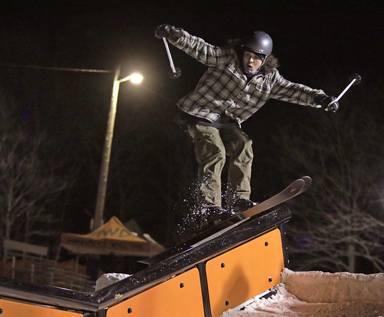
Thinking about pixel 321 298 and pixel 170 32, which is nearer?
pixel 321 298

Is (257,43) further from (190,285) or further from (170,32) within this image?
(190,285)

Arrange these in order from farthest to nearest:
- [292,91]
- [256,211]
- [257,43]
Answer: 1. [292,91]
2. [257,43]
3. [256,211]

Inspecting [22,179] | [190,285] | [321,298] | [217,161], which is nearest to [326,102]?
[217,161]

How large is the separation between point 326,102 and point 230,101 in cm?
121

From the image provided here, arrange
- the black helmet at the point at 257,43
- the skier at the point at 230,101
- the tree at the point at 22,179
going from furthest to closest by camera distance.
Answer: the tree at the point at 22,179 → the skier at the point at 230,101 → the black helmet at the point at 257,43

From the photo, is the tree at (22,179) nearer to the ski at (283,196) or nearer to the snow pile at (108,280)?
the snow pile at (108,280)

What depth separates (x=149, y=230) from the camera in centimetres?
3728

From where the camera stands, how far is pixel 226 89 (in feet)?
23.1

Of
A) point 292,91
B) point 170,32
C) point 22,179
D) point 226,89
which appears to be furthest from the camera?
point 22,179

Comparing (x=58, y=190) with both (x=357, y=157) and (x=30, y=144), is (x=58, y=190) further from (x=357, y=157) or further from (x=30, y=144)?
(x=357, y=157)

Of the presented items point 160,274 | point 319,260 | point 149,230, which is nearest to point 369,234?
point 319,260

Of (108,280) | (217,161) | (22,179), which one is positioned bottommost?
(108,280)

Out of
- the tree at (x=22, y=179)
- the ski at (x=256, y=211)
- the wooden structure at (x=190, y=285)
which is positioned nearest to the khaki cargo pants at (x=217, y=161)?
the ski at (x=256, y=211)

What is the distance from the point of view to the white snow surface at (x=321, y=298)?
15.4ft
